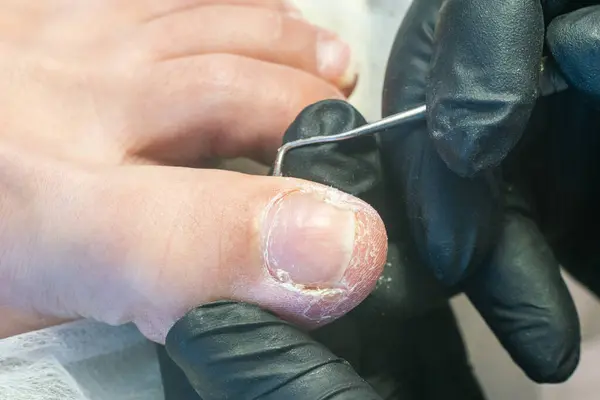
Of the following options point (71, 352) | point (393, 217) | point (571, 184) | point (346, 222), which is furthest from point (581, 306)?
point (71, 352)

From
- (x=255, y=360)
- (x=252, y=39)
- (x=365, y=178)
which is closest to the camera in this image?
(x=255, y=360)

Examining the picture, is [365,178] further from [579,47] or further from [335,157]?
[579,47]

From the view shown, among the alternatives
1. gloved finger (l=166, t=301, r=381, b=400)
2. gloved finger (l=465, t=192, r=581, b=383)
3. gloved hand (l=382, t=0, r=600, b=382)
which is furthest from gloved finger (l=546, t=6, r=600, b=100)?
gloved finger (l=166, t=301, r=381, b=400)

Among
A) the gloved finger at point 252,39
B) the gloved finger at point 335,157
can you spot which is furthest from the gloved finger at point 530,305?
the gloved finger at point 252,39

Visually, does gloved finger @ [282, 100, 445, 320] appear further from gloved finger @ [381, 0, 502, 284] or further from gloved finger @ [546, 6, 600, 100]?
gloved finger @ [546, 6, 600, 100]

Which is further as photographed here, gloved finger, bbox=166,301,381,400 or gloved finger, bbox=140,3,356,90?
gloved finger, bbox=140,3,356,90

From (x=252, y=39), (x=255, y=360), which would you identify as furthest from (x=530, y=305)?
(x=252, y=39)

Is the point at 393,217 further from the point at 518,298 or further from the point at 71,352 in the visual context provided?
the point at 71,352

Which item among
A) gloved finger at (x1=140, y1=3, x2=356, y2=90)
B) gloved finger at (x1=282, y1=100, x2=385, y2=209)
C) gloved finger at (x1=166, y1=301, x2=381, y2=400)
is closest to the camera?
gloved finger at (x1=166, y1=301, x2=381, y2=400)
